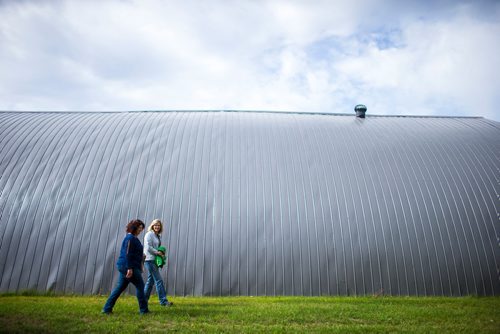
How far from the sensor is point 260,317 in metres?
7.89

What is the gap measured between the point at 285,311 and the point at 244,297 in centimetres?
316

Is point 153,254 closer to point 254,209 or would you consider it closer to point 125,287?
point 125,287

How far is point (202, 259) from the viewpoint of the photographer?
1219cm

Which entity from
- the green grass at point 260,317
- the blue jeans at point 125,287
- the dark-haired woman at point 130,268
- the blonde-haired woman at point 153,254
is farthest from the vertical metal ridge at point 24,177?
the dark-haired woman at point 130,268

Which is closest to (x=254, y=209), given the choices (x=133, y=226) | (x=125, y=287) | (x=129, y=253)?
(x=133, y=226)

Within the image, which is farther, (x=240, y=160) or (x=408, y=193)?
(x=240, y=160)

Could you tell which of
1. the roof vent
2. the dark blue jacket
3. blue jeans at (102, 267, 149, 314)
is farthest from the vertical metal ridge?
the roof vent

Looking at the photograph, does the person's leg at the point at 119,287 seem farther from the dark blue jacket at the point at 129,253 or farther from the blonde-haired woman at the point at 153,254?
the blonde-haired woman at the point at 153,254

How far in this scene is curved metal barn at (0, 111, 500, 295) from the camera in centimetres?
1212

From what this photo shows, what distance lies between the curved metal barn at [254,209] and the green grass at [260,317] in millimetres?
1722

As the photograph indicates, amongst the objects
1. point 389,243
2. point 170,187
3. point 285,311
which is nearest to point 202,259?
point 170,187

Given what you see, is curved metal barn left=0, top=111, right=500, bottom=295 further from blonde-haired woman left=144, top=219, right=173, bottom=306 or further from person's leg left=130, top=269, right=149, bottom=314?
person's leg left=130, top=269, right=149, bottom=314

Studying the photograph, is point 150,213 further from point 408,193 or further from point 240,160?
point 408,193

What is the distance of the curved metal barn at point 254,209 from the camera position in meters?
12.1
